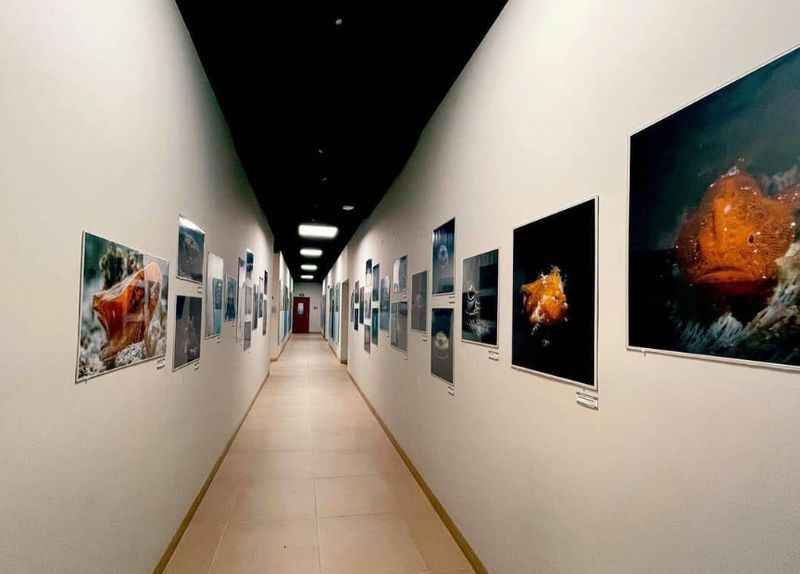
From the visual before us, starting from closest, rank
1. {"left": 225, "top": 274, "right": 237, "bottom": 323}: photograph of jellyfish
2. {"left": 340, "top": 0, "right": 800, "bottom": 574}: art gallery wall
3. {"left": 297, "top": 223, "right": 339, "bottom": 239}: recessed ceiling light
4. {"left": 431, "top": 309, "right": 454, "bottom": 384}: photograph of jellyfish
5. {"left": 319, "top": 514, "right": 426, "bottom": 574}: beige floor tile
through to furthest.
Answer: {"left": 340, "top": 0, "right": 800, "bottom": 574}: art gallery wall → {"left": 319, "top": 514, "right": 426, "bottom": 574}: beige floor tile → {"left": 431, "top": 309, "right": 454, "bottom": 384}: photograph of jellyfish → {"left": 225, "top": 274, "right": 237, "bottom": 323}: photograph of jellyfish → {"left": 297, "top": 223, "right": 339, "bottom": 239}: recessed ceiling light

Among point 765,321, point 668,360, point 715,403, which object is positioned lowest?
point 715,403

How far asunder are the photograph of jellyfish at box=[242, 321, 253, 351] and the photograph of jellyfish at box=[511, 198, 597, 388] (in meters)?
5.09

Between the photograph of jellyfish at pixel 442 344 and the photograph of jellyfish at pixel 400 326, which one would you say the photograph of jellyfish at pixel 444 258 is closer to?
the photograph of jellyfish at pixel 442 344

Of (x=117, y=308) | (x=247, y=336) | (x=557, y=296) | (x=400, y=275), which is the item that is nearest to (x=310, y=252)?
(x=247, y=336)

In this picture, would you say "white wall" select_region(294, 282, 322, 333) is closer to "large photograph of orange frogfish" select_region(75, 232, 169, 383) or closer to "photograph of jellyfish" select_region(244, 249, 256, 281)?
"photograph of jellyfish" select_region(244, 249, 256, 281)

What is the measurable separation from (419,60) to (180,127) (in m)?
2.05

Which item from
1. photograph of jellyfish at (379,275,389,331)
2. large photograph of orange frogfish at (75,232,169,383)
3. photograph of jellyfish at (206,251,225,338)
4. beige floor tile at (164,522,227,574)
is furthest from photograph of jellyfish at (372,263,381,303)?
large photograph of orange frogfish at (75,232,169,383)

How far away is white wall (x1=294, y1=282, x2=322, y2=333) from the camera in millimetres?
30672

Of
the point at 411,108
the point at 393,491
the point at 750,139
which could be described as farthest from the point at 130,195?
the point at 393,491

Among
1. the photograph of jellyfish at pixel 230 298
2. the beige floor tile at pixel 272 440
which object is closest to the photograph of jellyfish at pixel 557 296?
the photograph of jellyfish at pixel 230 298

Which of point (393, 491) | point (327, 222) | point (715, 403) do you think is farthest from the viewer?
point (327, 222)

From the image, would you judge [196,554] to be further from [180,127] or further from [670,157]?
[670,157]

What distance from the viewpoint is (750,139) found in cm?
122

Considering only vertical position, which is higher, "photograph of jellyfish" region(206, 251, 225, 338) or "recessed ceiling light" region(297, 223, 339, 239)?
"recessed ceiling light" region(297, 223, 339, 239)
